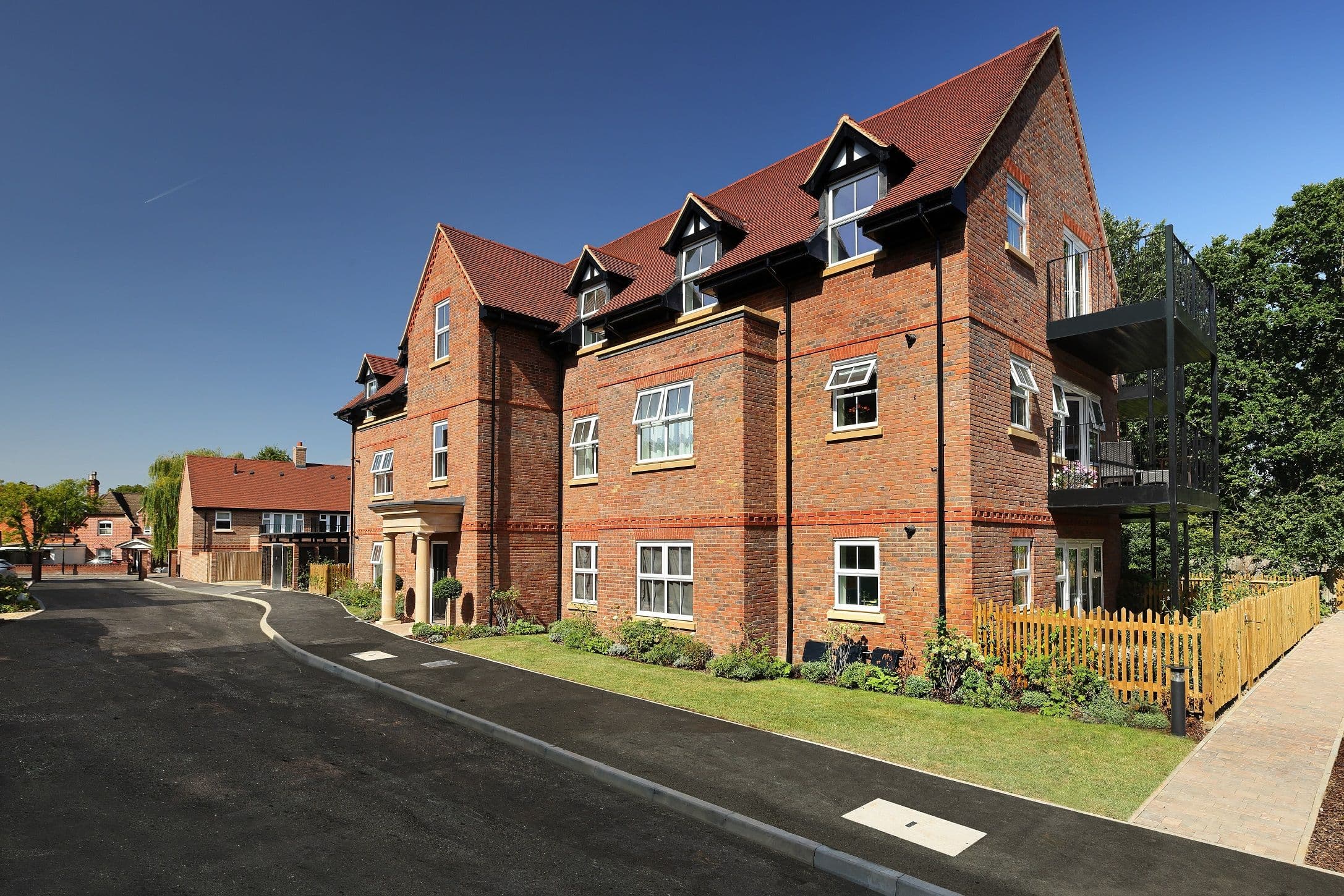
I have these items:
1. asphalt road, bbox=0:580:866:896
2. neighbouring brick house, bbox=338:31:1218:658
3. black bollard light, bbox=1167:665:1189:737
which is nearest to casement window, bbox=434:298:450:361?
neighbouring brick house, bbox=338:31:1218:658

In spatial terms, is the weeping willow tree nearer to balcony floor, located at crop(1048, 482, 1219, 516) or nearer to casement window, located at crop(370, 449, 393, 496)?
casement window, located at crop(370, 449, 393, 496)

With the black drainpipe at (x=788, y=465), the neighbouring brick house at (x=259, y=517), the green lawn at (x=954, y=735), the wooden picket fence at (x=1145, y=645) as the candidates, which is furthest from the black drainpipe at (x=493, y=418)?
the neighbouring brick house at (x=259, y=517)

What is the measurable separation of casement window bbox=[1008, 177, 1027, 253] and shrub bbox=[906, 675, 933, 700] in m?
8.74

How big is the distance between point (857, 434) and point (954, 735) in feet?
19.9

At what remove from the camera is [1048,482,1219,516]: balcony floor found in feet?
44.3

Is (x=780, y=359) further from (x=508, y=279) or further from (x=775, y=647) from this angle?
(x=508, y=279)

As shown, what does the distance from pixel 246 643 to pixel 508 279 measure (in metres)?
12.6

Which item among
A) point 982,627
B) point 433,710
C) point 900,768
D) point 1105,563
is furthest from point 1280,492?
point 433,710

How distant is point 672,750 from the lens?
936 centimetres

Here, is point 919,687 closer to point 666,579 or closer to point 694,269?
point 666,579

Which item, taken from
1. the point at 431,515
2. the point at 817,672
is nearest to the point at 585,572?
the point at 431,515

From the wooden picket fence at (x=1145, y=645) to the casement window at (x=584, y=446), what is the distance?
452 inches

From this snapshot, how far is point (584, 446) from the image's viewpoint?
69.2 feet

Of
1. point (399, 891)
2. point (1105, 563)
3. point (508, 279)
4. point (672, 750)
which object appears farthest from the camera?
point (508, 279)
